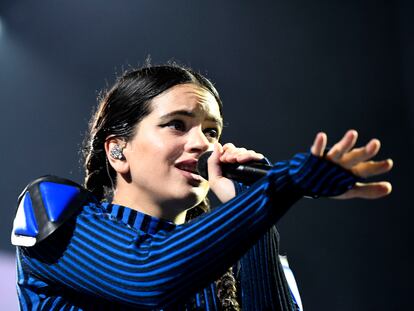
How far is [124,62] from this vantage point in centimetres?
238

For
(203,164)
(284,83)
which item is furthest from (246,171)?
(284,83)

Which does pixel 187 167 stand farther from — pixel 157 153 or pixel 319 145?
pixel 319 145

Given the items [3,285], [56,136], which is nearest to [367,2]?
[56,136]

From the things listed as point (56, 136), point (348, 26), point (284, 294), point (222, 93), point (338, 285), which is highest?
point (348, 26)

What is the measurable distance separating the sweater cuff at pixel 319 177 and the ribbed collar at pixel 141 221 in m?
0.47

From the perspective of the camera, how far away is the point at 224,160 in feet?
3.08

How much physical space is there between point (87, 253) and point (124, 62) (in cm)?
168

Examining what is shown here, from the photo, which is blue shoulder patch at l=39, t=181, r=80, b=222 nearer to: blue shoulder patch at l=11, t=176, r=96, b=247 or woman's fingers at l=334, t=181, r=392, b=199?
blue shoulder patch at l=11, t=176, r=96, b=247

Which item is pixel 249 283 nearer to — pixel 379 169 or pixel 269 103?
pixel 379 169

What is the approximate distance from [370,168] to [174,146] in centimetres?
51

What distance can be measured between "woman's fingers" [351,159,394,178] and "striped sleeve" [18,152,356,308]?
1.2 inches

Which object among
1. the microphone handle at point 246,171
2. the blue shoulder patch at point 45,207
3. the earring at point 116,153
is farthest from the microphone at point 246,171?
the earring at point 116,153

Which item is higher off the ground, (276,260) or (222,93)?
(222,93)

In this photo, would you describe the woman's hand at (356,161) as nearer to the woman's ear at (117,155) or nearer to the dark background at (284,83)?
the woman's ear at (117,155)
